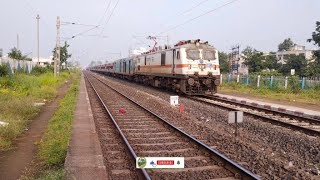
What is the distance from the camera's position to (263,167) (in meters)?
7.70

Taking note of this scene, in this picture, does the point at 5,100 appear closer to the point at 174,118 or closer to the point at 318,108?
the point at 174,118

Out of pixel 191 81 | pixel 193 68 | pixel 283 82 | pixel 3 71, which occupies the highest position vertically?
pixel 193 68

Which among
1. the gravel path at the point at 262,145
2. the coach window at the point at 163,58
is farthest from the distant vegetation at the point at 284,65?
the gravel path at the point at 262,145

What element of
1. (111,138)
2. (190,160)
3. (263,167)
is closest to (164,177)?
(190,160)

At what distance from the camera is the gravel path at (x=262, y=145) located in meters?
7.66

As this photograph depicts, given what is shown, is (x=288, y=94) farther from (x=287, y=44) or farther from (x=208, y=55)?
(x=287, y=44)

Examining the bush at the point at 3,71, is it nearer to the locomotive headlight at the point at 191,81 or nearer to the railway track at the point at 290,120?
the locomotive headlight at the point at 191,81

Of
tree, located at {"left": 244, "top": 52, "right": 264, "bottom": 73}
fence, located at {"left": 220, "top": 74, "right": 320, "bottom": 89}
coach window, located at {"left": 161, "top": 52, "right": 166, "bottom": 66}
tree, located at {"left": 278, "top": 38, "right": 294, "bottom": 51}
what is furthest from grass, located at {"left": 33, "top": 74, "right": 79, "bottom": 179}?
tree, located at {"left": 278, "top": 38, "right": 294, "bottom": 51}

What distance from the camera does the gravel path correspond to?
766cm

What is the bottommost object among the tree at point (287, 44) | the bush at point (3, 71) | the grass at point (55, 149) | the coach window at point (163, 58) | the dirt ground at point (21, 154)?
the dirt ground at point (21, 154)

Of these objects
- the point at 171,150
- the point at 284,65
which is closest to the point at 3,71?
the point at 171,150

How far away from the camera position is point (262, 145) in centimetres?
997

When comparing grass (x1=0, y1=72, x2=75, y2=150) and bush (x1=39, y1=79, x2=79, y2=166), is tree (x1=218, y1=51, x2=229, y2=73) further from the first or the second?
bush (x1=39, y1=79, x2=79, y2=166)

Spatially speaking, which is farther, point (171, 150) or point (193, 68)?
point (193, 68)
